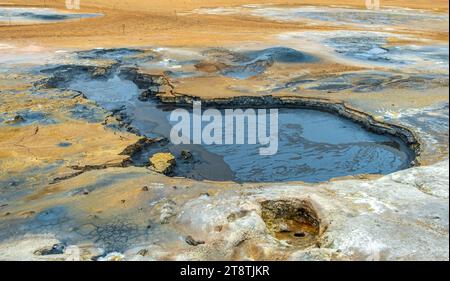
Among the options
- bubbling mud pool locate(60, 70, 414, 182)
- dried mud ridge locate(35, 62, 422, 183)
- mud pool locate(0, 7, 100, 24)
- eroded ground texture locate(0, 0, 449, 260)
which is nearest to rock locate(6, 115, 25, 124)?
eroded ground texture locate(0, 0, 449, 260)

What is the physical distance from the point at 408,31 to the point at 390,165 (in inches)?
650

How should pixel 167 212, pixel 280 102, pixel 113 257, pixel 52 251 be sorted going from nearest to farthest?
pixel 113 257, pixel 52 251, pixel 167 212, pixel 280 102

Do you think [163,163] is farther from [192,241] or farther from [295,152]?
[192,241]

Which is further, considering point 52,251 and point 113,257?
point 52,251

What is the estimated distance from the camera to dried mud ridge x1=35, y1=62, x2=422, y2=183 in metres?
10.7

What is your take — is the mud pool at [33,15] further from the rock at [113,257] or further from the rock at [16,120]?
the rock at [113,257]

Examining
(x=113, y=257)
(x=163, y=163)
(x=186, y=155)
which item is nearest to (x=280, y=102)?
(x=186, y=155)

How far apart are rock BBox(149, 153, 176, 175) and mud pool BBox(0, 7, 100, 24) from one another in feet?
58.8

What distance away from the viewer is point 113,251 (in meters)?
6.26

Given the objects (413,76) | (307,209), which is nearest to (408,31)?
(413,76)

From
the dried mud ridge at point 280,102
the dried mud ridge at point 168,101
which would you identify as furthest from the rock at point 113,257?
the dried mud ridge at point 280,102

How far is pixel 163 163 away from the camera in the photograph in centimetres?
981

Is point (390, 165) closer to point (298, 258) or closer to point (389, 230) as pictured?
point (389, 230)

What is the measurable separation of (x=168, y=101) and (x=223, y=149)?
3.69 m
